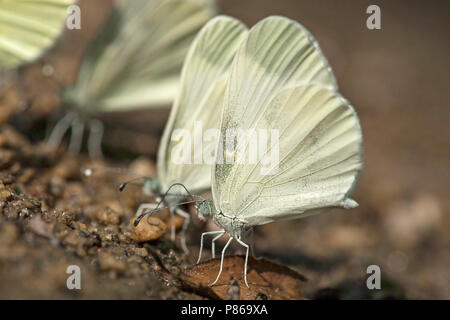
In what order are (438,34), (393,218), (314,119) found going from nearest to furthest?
1. (314,119)
2. (393,218)
3. (438,34)

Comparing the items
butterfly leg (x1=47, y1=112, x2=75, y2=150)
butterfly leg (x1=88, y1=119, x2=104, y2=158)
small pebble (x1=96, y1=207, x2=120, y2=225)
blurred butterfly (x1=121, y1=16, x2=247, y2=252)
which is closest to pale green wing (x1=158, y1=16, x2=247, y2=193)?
blurred butterfly (x1=121, y1=16, x2=247, y2=252)

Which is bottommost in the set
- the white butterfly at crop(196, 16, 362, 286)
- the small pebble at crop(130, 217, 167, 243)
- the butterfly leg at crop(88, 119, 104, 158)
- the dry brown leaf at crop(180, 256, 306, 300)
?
the dry brown leaf at crop(180, 256, 306, 300)

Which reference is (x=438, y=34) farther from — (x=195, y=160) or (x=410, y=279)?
(x=195, y=160)

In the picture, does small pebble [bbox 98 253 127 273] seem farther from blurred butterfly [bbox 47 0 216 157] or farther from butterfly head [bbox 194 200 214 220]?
blurred butterfly [bbox 47 0 216 157]

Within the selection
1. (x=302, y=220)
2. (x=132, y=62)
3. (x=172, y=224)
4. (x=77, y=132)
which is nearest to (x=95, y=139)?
(x=77, y=132)
